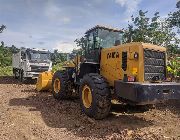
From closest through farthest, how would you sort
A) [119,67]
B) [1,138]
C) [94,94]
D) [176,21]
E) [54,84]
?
1. [1,138]
2. [94,94]
3. [119,67]
4. [54,84]
5. [176,21]

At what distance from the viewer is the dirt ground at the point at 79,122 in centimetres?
675

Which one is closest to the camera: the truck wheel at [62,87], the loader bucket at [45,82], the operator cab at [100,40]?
the operator cab at [100,40]

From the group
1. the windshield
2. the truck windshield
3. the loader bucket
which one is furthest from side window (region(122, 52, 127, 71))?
the truck windshield

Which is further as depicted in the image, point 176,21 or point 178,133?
point 176,21

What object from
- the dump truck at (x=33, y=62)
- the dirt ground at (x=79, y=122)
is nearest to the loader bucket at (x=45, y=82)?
the dirt ground at (x=79, y=122)

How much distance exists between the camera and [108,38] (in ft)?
32.4

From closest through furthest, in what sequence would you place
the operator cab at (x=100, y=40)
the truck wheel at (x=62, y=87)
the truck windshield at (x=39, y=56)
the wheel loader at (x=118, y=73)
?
the wheel loader at (x=118, y=73) < the operator cab at (x=100, y=40) < the truck wheel at (x=62, y=87) < the truck windshield at (x=39, y=56)

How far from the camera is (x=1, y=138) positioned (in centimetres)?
637

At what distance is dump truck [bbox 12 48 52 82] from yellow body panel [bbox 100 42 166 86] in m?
10.2

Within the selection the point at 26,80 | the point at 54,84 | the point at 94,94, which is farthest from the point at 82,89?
the point at 26,80

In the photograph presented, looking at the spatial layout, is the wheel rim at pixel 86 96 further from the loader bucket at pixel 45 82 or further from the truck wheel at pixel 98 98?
the loader bucket at pixel 45 82

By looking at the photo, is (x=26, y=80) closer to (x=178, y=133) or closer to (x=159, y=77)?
(x=159, y=77)

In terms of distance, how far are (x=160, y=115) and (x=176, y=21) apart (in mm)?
28422

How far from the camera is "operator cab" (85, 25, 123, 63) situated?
973cm
